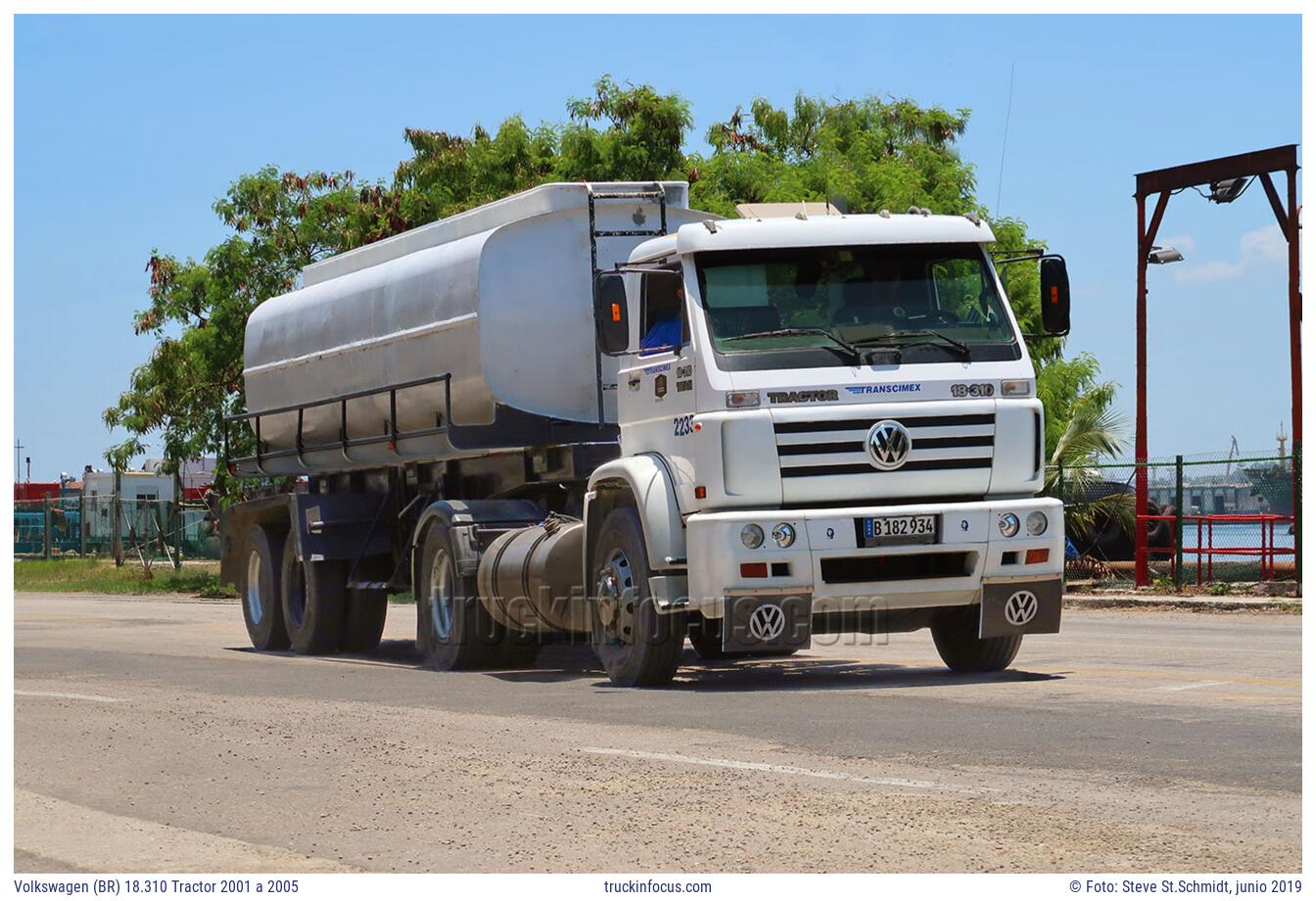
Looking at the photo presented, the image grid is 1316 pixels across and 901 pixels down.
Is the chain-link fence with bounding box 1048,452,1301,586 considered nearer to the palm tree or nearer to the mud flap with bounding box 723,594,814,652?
the palm tree

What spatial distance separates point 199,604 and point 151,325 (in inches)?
326

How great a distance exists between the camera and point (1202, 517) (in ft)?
91.1

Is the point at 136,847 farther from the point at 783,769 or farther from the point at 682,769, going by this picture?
the point at 783,769

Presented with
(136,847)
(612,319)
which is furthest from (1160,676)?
(136,847)

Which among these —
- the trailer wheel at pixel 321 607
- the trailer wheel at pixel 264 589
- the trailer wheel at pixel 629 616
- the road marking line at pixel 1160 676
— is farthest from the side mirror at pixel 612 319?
the trailer wheel at pixel 264 589

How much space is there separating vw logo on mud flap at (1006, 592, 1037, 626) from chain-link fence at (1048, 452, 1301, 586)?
45.8ft

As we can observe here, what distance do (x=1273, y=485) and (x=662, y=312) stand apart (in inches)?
622

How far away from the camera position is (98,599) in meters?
37.4

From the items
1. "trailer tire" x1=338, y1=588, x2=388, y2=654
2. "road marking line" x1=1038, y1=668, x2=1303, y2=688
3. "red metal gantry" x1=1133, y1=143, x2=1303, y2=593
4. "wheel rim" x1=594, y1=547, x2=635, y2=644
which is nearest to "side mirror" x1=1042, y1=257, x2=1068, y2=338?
"road marking line" x1=1038, y1=668, x2=1303, y2=688

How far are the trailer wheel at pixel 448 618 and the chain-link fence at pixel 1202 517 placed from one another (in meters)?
13.2

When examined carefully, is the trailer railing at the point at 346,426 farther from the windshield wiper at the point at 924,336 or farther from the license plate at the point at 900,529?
the license plate at the point at 900,529

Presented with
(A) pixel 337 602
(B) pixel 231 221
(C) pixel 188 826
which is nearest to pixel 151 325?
(B) pixel 231 221

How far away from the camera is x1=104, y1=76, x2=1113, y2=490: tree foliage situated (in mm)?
37188

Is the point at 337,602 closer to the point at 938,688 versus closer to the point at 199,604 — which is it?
the point at 938,688
